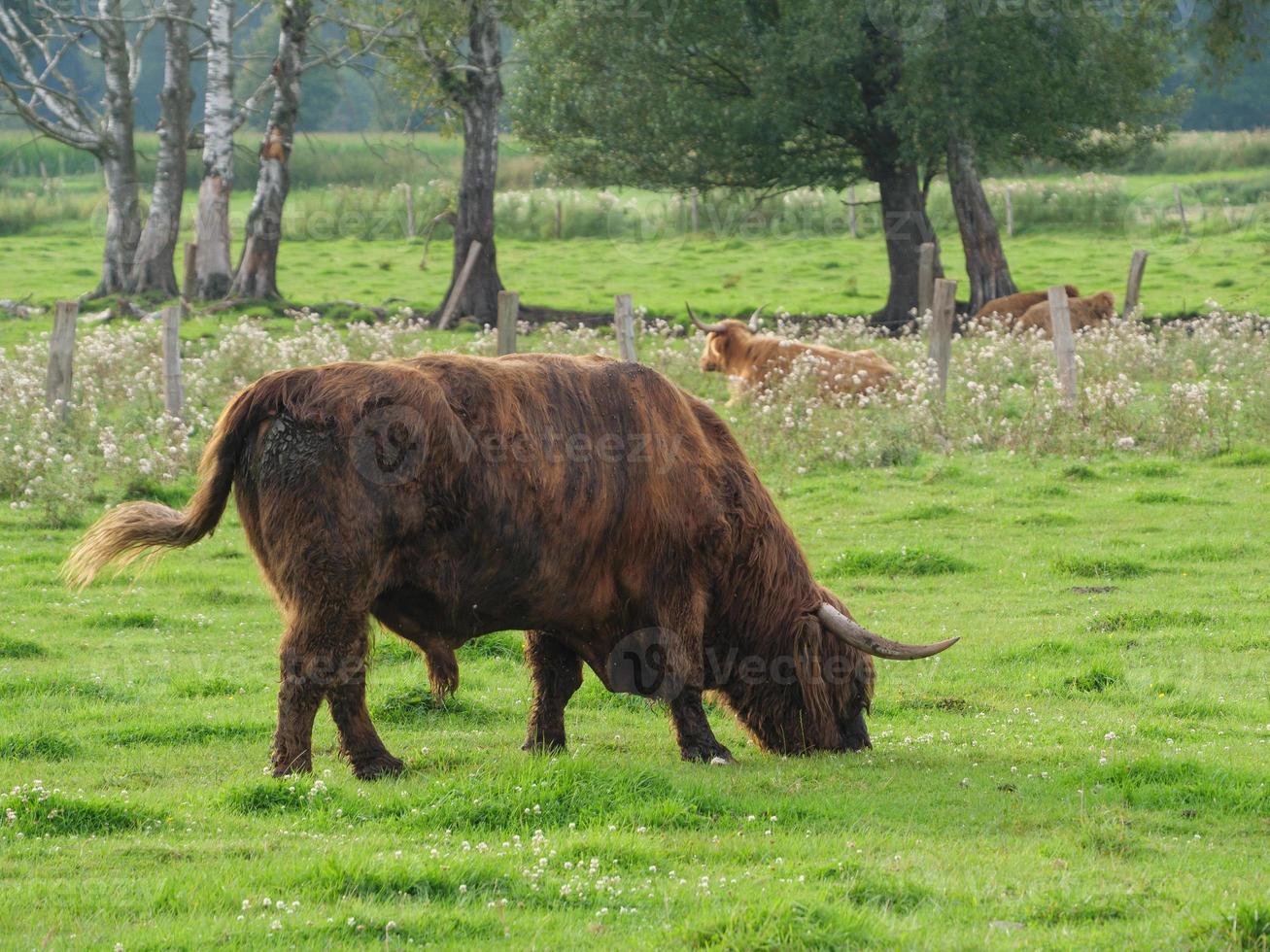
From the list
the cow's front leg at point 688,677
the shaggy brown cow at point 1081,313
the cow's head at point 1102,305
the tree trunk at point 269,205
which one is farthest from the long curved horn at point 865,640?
the tree trunk at point 269,205

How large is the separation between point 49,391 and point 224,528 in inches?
112

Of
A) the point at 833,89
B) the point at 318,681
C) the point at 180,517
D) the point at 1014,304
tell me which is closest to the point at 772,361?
the point at 1014,304

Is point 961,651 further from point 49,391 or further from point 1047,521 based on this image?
point 49,391

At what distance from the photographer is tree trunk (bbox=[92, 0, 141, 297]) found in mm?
28422

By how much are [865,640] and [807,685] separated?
36cm

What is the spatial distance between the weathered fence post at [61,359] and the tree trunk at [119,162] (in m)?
14.2

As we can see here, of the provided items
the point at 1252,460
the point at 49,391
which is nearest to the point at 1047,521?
the point at 1252,460

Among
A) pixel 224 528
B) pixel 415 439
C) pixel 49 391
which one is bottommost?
pixel 224 528

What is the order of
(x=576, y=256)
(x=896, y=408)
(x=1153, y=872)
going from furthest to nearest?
(x=576, y=256), (x=896, y=408), (x=1153, y=872)

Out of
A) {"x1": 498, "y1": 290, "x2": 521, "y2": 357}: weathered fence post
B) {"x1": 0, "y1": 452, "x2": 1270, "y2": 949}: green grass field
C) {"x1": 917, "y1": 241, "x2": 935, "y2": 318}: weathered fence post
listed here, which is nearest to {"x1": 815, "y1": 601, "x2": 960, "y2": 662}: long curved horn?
{"x1": 0, "y1": 452, "x2": 1270, "y2": 949}: green grass field

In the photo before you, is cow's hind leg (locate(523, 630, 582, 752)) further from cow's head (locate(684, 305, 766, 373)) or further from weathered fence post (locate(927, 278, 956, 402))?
cow's head (locate(684, 305, 766, 373))

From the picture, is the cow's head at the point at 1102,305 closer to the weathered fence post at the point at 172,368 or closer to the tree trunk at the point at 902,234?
the tree trunk at the point at 902,234

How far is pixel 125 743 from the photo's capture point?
24.4 feet

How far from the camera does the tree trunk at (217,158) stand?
26172 millimetres
